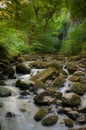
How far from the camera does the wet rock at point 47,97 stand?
6.18 metres

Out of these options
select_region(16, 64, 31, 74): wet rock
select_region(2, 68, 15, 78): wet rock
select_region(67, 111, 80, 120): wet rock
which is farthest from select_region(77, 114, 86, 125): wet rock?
select_region(16, 64, 31, 74): wet rock

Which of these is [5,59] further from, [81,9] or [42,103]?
[81,9]

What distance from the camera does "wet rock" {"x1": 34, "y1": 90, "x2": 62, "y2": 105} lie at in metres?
6.18

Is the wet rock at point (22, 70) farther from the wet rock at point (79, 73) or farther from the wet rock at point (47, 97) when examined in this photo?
the wet rock at point (47, 97)

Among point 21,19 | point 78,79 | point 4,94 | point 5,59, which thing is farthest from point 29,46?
point 4,94

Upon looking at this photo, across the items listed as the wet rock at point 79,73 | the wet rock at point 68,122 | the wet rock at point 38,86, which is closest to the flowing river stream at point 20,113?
the wet rock at point 68,122

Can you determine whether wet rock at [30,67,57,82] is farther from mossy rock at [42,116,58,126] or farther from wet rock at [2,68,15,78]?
mossy rock at [42,116,58,126]

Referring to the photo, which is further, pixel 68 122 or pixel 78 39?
pixel 78 39

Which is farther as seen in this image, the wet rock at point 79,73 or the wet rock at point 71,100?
the wet rock at point 79,73

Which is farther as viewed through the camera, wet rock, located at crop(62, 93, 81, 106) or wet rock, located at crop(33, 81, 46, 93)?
wet rock, located at crop(33, 81, 46, 93)

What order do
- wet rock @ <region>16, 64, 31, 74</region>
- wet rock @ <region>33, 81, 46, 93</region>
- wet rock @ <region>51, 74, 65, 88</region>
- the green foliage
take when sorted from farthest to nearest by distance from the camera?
the green foliage
wet rock @ <region>16, 64, 31, 74</region>
wet rock @ <region>51, 74, 65, 88</region>
wet rock @ <region>33, 81, 46, 93</region>

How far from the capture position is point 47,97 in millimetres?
6398

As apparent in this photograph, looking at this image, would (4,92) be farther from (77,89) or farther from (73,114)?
(73,114)

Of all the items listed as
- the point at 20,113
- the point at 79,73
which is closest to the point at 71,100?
the point at 20,113
